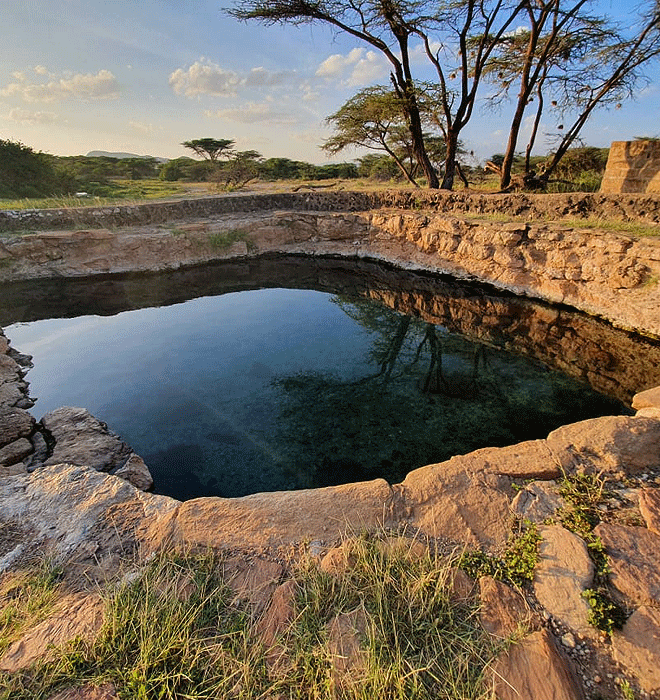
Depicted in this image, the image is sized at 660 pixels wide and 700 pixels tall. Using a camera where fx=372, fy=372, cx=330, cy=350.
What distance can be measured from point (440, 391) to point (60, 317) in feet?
23.2

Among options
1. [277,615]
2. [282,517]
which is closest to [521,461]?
[282,517]

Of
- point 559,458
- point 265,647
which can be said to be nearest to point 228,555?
point 265,647

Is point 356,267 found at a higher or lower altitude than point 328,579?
lower

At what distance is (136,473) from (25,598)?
161 cm

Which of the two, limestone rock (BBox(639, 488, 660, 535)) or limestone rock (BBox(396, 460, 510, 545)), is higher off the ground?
limestone rock (BBox(639, 488, 660, 535))

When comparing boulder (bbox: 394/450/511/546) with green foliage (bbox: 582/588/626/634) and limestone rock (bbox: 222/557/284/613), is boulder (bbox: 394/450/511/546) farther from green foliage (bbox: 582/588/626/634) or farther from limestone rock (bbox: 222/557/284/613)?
limestone rock (bbox: 222/557/284/613)

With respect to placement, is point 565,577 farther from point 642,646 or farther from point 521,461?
point 521,461

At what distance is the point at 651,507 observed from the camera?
1991 millimetres

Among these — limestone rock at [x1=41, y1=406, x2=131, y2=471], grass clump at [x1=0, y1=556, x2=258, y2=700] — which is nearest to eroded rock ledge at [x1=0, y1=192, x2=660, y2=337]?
limestone rock at [x1=41, y1=406, x2=131, y2=471]

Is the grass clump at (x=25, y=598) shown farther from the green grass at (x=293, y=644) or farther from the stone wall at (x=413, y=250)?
the stone wall at (x=413, y=250)

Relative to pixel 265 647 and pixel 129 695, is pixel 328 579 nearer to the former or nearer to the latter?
pixel 265 647

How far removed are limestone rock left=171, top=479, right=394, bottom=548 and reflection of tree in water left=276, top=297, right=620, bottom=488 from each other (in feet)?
3.82

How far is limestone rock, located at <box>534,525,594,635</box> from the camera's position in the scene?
1.56 meters

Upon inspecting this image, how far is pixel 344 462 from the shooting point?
11.9 ft
